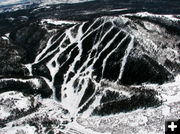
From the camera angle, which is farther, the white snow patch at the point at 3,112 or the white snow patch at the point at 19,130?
the white snow patch at the point at 3,112

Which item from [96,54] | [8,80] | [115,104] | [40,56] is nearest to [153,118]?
[115,104]

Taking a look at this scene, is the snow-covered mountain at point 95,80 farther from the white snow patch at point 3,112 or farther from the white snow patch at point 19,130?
the white snow patch at point 3,112

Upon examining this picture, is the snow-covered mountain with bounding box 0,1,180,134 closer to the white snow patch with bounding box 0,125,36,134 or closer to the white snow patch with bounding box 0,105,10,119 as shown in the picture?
the white snow patch with bounding box 0,125,36,134

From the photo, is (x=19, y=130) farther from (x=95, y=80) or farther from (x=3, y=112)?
(x=95, y=80)

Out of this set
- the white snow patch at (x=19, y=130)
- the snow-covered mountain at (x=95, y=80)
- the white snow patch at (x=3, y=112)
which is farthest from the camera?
the white snow patch at (x=3, y=112)

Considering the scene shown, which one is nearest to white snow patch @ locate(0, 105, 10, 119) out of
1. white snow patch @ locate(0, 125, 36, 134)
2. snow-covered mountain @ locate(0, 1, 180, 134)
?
snow-covered mountain @ locate(0, 1, 180, 134)

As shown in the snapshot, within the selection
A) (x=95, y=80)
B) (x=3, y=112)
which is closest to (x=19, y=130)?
(x=3, y=112)

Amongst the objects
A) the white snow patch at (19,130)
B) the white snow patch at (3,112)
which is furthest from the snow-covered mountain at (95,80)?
the white snow patch at (3,112)

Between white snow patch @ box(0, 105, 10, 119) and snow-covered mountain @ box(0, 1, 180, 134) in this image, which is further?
white snow patch @ box(0, 105, 10, 119)

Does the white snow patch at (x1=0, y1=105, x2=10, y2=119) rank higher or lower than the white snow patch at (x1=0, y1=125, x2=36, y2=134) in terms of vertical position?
higher

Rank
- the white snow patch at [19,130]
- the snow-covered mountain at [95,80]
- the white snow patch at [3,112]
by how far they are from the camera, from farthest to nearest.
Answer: the white snow patch at [3,112] < the white snow patch at [19,130] < the snow-covered mountain at [95,80]

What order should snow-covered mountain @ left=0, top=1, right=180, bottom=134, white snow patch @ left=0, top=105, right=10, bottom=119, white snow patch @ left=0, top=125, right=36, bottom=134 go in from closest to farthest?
1. snow-covered mountain @ left=0, top=1, right=180, bottom=134
2. white snow patch @ left=0, top=125, right=36, bottom=134
3. white snow patch @ left=0, top=105, right=10, bottom=119
